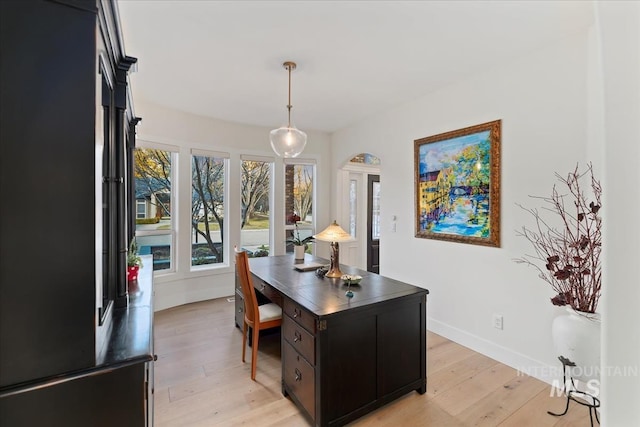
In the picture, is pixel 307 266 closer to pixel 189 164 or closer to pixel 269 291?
pixel 269 291

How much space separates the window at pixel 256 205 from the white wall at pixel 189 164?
13 centimetres

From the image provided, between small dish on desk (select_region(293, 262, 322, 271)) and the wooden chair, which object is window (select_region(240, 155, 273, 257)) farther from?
the wooden chair

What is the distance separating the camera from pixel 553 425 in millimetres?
1957

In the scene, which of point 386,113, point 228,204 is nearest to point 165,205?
point 228,204

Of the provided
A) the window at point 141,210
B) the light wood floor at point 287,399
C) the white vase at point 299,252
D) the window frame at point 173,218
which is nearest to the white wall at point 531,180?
the light wood floor at point 287,399

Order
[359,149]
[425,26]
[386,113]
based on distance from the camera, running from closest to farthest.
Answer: [425,26] < [386,113] < [359,149]

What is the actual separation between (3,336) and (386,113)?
4019 mm

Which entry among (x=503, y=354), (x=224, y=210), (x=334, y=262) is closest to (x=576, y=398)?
(x=503, y=354)

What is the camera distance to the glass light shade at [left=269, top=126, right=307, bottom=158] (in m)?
2.80

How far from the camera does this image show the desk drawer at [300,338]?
73.8 inches

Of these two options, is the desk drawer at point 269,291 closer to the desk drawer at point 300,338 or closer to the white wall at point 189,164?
the desk drawer at point 300,338

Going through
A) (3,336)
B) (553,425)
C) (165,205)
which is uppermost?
(165,205)

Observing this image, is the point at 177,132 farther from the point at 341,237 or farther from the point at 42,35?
the point at 42,35

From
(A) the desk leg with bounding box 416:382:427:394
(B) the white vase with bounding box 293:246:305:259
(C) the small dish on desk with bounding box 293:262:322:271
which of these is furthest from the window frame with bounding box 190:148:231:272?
(A) the desk leg with bounding box 416:382:427:394
